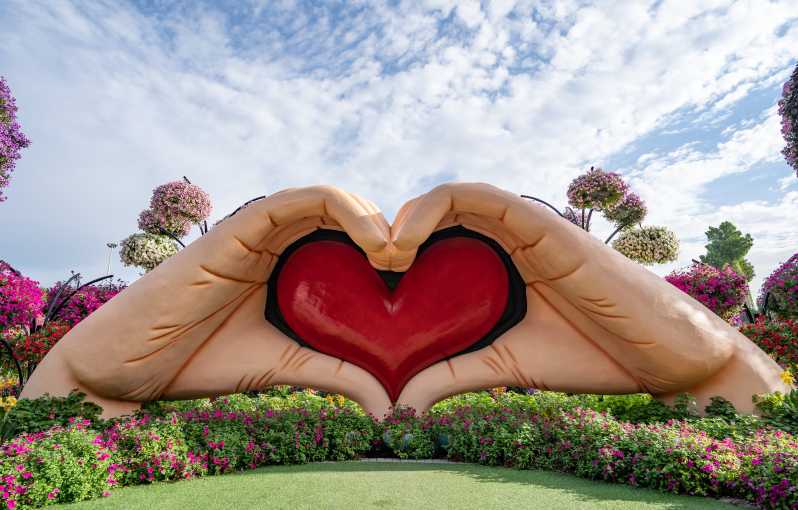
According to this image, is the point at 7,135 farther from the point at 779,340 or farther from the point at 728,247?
the point at 728,247

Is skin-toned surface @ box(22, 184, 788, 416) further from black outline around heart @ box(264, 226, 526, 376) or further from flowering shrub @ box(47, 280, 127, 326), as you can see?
flowering shrub @ box(47, 280, 127, 326)

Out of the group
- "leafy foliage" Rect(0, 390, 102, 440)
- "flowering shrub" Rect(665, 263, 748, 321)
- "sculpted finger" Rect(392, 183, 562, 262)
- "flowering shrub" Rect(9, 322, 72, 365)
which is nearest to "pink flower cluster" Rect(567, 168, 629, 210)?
"flowering shrub" Rect(665, 263, 748, 321)

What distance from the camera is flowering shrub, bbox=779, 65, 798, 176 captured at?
438 inches

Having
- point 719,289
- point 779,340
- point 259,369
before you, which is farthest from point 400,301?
point 719,289

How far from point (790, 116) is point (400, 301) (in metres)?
11.2

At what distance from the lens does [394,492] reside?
3.66 metres

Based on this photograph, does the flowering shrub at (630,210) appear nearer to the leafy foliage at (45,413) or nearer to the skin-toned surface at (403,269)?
the skin-toned surface at (403,269)

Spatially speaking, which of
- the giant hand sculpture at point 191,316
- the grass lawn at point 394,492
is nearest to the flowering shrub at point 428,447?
the grass lawn at point 394,492

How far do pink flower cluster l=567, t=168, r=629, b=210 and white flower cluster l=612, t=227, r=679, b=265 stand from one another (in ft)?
4.47

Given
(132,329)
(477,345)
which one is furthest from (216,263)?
(477,345)

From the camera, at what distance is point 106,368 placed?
18.3ft

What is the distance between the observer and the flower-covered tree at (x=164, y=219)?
11.4 m

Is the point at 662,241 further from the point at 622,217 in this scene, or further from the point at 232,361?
the point at 232,361

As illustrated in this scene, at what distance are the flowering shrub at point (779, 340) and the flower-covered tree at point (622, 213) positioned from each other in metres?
4.87
